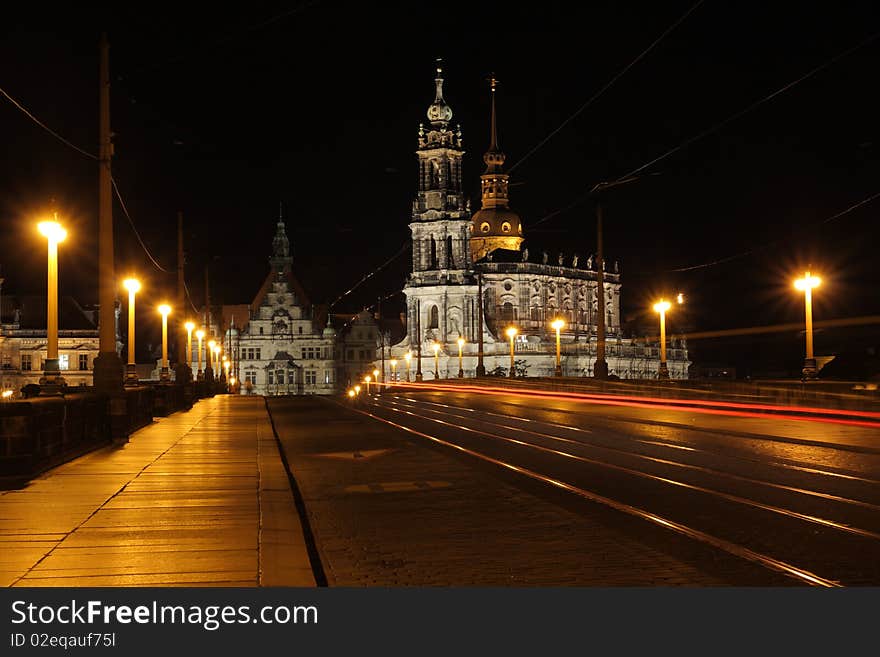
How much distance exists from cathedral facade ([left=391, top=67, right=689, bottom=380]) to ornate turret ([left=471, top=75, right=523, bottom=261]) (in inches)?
67.6

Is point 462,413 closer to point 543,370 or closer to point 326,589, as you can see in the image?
point 326,589

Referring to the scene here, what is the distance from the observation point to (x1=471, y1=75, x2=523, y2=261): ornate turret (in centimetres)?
16550

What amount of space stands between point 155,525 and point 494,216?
157 m

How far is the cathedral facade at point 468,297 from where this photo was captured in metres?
143

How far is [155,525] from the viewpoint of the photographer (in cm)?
1133

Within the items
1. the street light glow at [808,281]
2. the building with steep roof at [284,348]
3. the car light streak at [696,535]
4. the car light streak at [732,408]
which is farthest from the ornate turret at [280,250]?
the car light streak at [696,535]

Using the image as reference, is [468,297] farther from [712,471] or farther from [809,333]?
[712,471]

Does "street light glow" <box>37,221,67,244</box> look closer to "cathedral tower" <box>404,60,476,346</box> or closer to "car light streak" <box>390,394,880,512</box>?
"car light streak" <box>390,394,880,512</box>

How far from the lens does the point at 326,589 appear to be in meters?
8.12

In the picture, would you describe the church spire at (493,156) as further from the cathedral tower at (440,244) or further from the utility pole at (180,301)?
the utility pole at (180,301)

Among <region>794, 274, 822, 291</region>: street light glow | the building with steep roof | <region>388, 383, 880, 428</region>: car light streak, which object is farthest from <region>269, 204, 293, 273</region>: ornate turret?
<region>794, 274, 822, 291</region>: street light glow

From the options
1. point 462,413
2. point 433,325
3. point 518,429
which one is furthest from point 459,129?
point 518,429

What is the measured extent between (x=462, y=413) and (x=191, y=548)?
33.1m

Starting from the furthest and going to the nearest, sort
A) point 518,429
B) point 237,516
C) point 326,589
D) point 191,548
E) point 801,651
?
point 518,429
point 237,516
point 191,548
point 326,589
point 801,651
